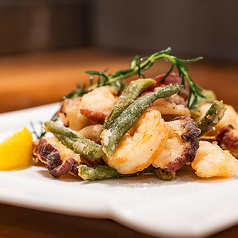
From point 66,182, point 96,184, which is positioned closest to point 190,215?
point 96,184

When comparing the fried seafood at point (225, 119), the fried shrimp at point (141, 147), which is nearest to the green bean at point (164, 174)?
the fried shrimp at point (141, 147)

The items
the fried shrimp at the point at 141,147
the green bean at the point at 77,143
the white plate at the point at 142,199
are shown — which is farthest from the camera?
the green bean at the point at 77,143

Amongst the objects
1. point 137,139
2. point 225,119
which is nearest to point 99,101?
point 137,139

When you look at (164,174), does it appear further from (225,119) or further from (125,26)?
(125,26)

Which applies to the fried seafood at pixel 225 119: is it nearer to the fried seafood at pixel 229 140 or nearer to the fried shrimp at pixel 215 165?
the fried seafood at pixel 229 140

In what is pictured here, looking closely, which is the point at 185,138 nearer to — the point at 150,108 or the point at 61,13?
the point at 150,108
